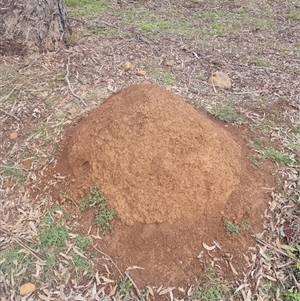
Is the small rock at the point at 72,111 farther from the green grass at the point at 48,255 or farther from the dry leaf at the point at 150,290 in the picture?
the dry leaf at the point at 150,290

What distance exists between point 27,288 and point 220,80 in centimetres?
267

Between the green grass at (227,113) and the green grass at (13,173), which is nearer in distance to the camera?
the green grass at (13,173)

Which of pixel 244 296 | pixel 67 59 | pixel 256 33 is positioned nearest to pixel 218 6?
pixel 256 33

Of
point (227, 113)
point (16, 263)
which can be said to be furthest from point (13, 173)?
point (227, 113)

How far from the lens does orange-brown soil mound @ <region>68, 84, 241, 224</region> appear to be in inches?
90.6

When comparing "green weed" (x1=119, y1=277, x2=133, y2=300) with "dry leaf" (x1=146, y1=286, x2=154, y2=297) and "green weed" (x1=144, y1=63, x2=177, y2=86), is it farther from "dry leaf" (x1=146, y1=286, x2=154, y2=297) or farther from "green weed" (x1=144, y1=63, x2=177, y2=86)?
"green weed" (x1=144, y1=63, x2=177, y2=86)

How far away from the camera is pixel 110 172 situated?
2.35m

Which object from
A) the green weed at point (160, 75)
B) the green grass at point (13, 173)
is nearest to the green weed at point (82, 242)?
the green grass at point (13, 173)

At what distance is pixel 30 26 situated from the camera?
3.74 meters

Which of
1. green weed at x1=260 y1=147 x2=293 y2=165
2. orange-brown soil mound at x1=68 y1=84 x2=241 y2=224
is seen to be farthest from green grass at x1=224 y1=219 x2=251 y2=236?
green weed at x1=260 y1=147 x2=293 y2=165

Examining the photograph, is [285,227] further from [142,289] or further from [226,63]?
[226,63]

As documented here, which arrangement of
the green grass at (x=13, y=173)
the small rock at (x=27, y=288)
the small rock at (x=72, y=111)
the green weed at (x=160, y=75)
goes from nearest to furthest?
the small rock at (x=27, y=288) → the green grass at (x=13, y=173) → the small rock at (x=72, y=111) → the green weed at (x=160, y=75)

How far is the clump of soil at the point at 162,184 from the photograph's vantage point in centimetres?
218

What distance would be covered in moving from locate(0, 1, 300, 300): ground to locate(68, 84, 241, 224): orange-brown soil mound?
0.14m
